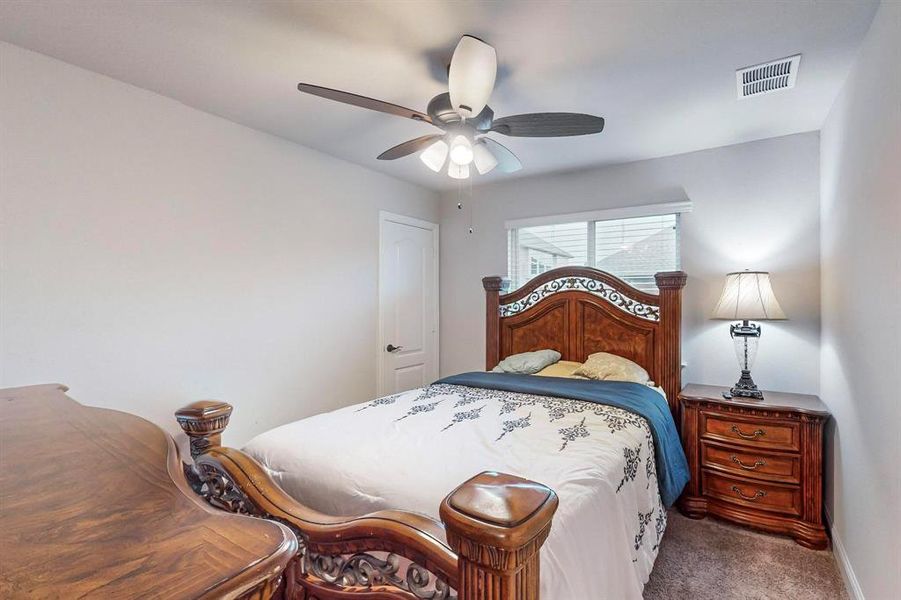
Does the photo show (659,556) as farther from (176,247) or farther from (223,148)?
(223,148)

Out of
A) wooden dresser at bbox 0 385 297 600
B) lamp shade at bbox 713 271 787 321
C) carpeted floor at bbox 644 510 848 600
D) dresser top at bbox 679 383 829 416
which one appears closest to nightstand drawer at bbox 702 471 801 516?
carpeted floor at bbox 644 510 848 600

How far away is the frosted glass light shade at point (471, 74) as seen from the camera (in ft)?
5.15

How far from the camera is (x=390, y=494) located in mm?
1343

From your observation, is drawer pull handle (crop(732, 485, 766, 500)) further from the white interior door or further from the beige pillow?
the white interior door

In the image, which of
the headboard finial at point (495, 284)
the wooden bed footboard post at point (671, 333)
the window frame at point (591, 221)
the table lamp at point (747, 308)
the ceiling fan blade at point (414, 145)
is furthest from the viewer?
the headboard finial at point (495, 284)

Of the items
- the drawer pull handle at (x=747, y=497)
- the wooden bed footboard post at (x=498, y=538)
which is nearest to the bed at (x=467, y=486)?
the wooden bed footboard post at (x=498, y=538)

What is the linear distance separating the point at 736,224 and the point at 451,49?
7.88 ft

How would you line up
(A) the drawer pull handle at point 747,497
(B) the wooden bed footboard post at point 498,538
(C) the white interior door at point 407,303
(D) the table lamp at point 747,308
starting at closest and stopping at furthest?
1. (B) the wooden bed footboard post at point 498,538
2. (A) the drawer pull handle at point 747,497
3. (D) the table lamp at point 747,308
4. (C) the white interior door at point 407,303

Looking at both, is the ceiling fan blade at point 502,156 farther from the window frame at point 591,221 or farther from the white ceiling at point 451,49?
the window frame at point 591,221

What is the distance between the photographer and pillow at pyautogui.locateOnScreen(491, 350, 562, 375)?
3229 mm

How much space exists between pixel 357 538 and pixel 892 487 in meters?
1.85

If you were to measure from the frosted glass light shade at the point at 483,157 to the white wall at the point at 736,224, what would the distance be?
44.6 inches

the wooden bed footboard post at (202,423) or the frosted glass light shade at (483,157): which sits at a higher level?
the frosted glass light shade at (483,157)

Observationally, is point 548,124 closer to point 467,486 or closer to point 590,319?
point 467,486
